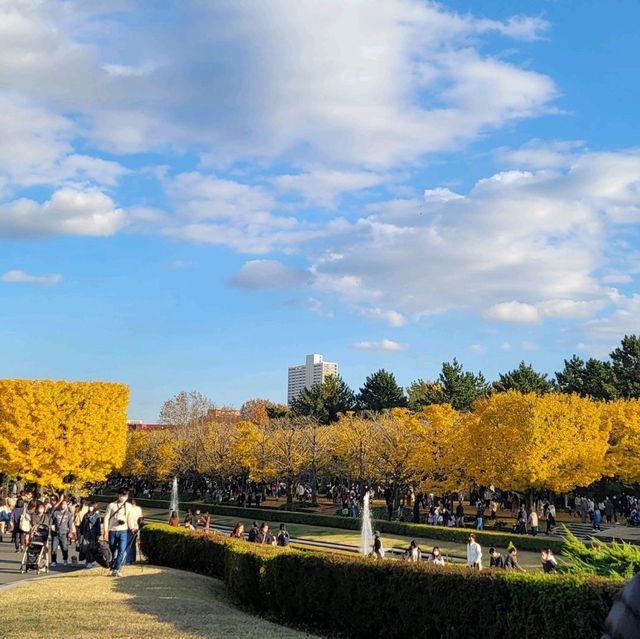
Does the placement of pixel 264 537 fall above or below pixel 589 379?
below

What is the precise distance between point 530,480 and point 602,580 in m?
33.0

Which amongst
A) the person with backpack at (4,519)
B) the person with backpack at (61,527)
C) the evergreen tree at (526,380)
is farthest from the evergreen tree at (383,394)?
the person with backpack at (61,527)

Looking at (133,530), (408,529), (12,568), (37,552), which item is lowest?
(408,529)

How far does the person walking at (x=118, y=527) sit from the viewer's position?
1566 centimetres

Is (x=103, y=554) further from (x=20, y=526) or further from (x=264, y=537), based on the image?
(x=264, y=537)

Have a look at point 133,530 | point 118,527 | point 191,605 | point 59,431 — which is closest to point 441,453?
point 59,431

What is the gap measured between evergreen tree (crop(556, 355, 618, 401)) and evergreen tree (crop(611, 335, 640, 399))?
604mm

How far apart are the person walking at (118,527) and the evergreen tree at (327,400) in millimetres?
75777

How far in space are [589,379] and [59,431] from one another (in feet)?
150

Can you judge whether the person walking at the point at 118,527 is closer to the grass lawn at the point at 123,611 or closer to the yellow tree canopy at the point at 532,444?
the grass lawn at the point at 123,611

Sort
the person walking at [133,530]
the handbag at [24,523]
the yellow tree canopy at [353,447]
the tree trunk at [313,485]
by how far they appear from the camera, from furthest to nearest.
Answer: the tree trunk at [313,485]
the yellow tree canopy at [353,447]
the handbag at [24,523]
the person walking at [133,530]

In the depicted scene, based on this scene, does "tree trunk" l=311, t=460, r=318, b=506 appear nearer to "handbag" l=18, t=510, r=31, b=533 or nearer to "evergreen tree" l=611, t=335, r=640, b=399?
"evergreen tree" l=611, t=335, r=640, b=399

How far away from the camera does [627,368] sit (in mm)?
65312

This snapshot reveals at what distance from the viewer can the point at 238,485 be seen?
73562mm
